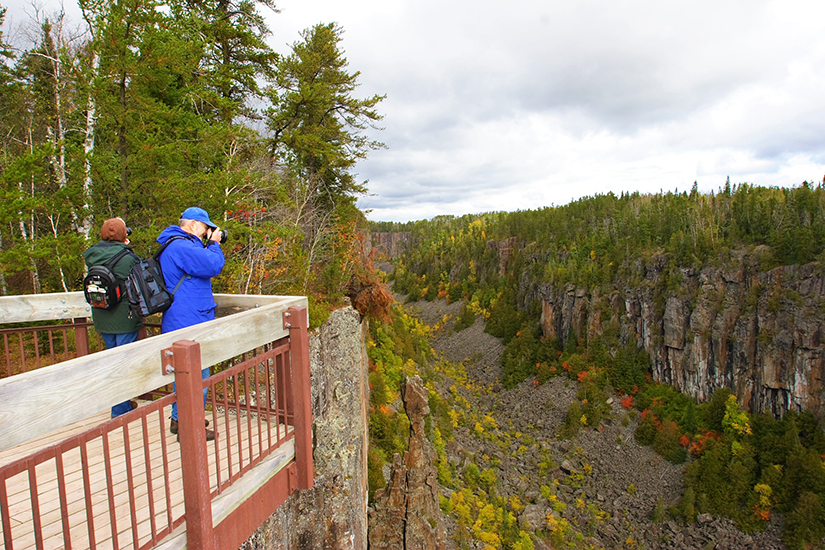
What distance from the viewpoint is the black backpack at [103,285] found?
13.5ft

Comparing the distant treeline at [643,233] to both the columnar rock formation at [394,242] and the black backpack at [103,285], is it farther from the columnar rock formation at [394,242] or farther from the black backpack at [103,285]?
the columnar rock formation at [394,242]

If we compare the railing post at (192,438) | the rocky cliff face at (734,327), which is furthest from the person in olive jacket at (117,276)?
the rocky cliff face at (734,327)

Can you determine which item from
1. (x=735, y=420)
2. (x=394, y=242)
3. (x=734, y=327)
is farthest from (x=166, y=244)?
(x=394, y=242)

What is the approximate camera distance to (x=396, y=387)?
110 feet

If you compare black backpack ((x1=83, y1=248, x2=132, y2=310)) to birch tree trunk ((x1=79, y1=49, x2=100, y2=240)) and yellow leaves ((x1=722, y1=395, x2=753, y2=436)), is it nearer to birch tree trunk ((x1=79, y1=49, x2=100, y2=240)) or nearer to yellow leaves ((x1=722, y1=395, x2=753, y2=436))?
birch tree trunk ((x1=79, y1=49, x2=100, y2=240))

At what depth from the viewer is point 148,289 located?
13.8 feet

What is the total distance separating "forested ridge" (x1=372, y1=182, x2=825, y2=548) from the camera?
4891cm

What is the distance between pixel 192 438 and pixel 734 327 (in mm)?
71989

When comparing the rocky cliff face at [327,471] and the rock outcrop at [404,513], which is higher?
the rocky cliff face at [327,471]

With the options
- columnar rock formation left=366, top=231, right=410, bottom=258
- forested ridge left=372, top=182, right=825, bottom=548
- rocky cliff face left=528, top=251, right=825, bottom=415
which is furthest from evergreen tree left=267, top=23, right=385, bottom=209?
columnar rock formation left=366, top=231, right=410, bottom=258

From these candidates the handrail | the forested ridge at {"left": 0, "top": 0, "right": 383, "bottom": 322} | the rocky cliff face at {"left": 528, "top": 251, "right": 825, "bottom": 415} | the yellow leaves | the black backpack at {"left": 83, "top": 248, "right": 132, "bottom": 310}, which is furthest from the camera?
the yellow leaves

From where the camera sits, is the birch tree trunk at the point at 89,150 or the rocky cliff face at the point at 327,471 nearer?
the rocky cliff face at the point at 327,471

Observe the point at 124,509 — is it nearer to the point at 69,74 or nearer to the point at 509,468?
the point at 69,74

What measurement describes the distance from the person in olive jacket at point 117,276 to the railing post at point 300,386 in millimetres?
1567
